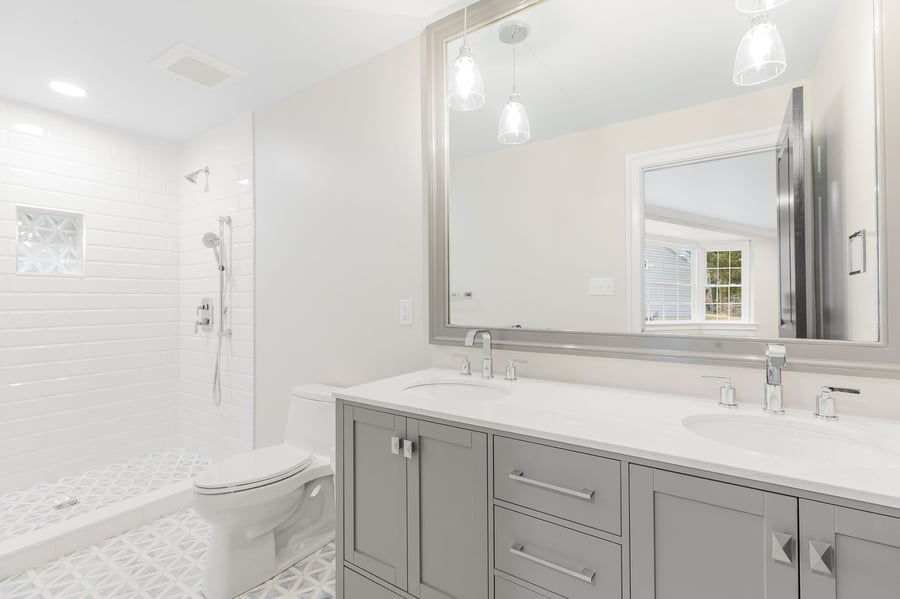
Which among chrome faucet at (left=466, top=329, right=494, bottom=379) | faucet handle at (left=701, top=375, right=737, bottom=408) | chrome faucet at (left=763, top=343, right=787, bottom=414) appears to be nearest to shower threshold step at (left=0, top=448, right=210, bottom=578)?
chrome faucet at (left=466, top=329, right=494, bottom=379)

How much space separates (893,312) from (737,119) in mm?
643

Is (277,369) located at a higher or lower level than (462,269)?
lower

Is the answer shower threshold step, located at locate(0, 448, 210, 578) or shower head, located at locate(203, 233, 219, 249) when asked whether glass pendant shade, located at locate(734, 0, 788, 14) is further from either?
shower threshold step, located at locate(0, 448, 210, 578)

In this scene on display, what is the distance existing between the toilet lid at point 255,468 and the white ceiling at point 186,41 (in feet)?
6.01

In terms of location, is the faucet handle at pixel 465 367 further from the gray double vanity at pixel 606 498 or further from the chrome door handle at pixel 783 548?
the chrome door handle at pixel 783 548

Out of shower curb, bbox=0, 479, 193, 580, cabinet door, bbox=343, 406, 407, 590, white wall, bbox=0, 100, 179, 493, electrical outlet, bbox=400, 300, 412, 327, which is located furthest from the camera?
white wall, bbox=0, 100, 179, 493

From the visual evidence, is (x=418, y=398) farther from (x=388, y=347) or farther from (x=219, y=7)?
(x=219, y=7)

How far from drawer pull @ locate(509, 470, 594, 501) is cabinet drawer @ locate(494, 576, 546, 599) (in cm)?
26

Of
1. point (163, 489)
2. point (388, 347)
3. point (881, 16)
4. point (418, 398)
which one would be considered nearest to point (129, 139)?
point (163, 489)

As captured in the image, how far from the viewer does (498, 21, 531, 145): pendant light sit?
1.67m

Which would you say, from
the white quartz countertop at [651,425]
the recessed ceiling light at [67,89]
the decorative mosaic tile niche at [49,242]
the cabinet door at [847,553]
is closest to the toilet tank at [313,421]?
the white quartz countertop at [651,425]

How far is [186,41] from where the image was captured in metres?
1.97

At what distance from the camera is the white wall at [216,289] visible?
2.68m

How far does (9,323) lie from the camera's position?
8.21 ft
